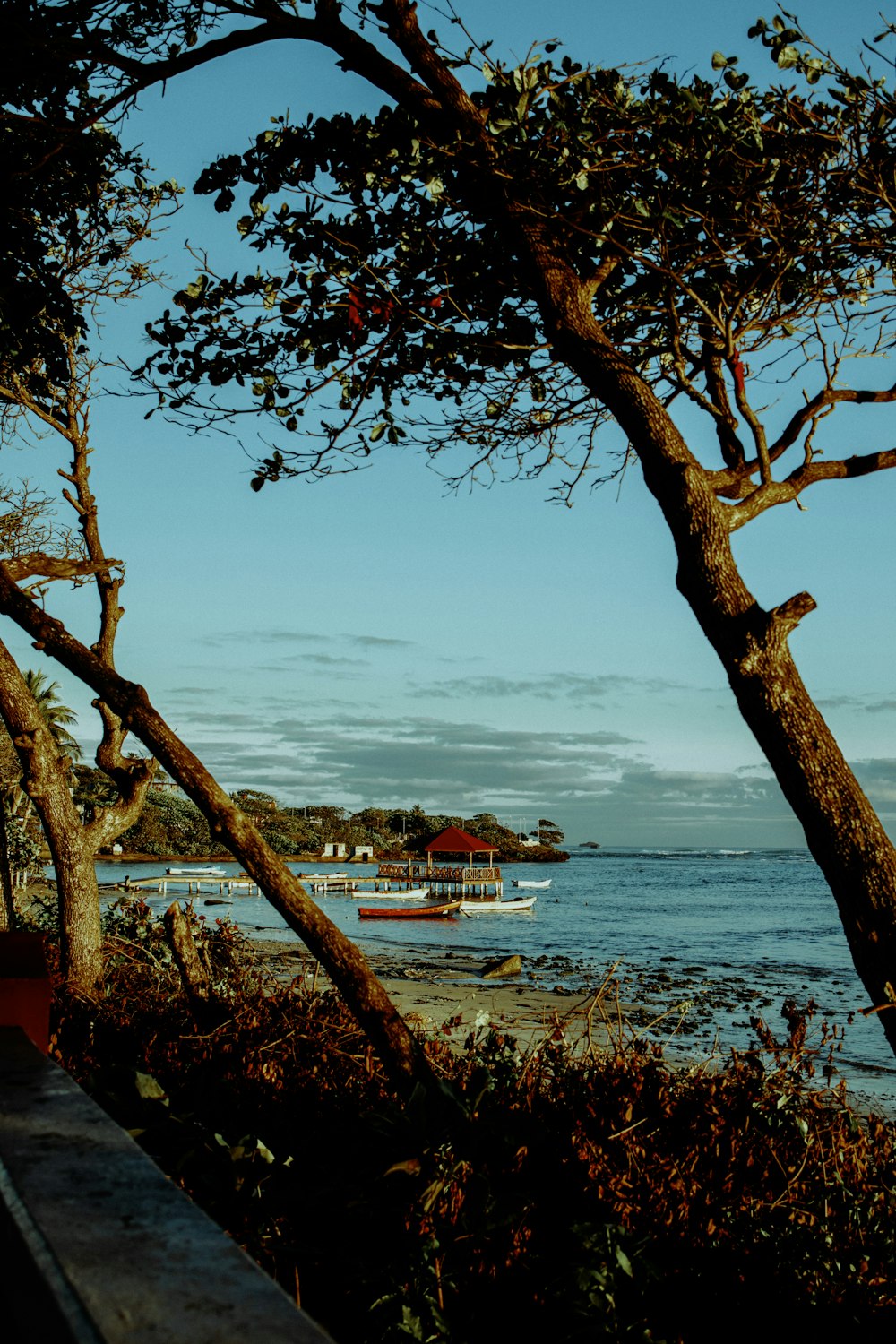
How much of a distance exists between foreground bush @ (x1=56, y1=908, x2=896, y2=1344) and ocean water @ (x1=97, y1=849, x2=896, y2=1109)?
0.63 m

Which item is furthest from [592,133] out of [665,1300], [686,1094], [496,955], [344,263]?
[496,955]

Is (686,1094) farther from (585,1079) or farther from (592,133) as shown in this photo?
(592,133)

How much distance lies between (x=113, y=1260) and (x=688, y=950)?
129ft

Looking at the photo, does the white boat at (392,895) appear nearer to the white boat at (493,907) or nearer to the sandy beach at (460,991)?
the white boat at (493,907)

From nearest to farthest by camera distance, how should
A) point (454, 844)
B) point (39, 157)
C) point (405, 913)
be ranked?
point (39, 157) → point (405, 913) → point (454, 844)

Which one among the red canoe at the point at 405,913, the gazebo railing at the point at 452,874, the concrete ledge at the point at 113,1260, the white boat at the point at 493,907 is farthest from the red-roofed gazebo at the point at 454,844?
the concrete ledge at the point at 113,1260

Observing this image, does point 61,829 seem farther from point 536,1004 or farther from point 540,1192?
point 536,1004

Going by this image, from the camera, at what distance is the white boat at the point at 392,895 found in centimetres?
5581

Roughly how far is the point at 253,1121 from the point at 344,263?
4.90 metres

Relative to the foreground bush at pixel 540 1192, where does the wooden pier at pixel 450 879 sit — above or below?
below

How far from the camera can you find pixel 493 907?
54.9 meters

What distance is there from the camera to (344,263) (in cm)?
633

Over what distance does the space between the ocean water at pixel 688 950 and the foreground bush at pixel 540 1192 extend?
2.06 feet

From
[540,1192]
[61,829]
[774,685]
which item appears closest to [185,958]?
[61,829]
